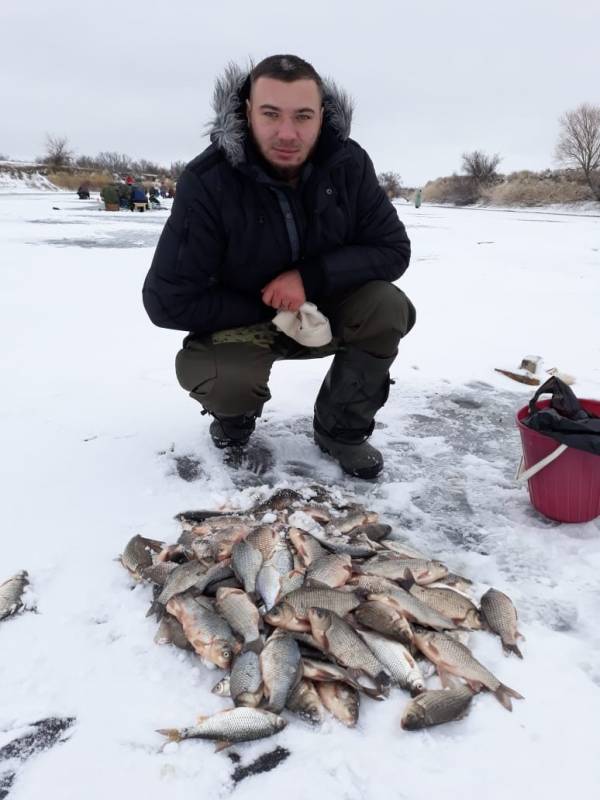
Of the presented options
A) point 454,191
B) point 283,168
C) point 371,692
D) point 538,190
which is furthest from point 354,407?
point 454,191

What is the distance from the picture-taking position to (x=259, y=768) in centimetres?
140

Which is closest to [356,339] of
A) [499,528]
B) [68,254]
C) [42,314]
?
[499,528]

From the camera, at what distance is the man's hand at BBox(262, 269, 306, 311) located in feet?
8.25

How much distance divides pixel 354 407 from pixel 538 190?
43914 millimetres

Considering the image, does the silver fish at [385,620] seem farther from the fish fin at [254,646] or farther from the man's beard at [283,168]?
the man's beard at [283,168]

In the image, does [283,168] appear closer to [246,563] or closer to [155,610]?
[246,563]

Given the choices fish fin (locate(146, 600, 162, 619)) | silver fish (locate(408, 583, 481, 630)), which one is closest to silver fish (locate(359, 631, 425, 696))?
silver fish (locate(408, 583, 481, 630))

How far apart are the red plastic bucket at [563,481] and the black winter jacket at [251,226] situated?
109cm

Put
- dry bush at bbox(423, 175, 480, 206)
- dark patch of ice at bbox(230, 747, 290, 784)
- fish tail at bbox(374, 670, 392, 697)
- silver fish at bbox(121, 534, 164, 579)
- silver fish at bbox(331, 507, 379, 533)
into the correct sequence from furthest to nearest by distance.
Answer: dry bush at bbox(423, 175, 480, 206)
silver fish at bbox(331, 507, 379, 533)
silver fish at bbox(121, 534, 164, 579)
fish tail at bbox(374, 670, 392, 697)
dark patch of ice at bbox(230, 747, 290, 784)

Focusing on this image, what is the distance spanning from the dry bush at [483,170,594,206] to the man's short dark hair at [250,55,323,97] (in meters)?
40.2

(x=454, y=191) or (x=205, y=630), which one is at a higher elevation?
(x=454, y=191)

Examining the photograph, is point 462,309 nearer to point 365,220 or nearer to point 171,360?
point 171,360

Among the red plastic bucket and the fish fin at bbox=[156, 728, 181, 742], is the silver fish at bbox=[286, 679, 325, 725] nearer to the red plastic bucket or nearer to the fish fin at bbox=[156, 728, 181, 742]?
the fish fin at bbox=[156, 728, 181, 742]

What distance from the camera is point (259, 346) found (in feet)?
9.07
